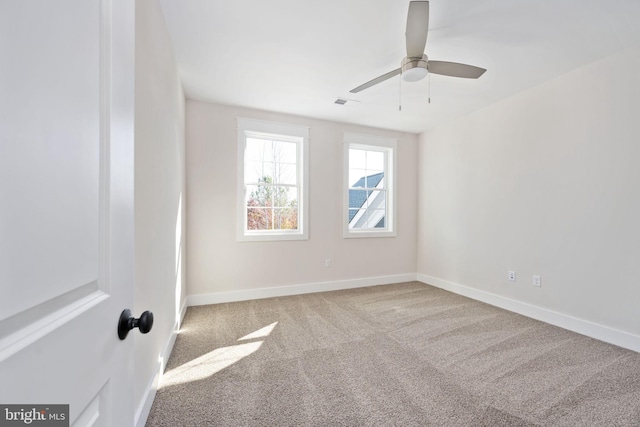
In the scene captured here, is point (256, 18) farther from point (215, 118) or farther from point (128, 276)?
point (128, 276)

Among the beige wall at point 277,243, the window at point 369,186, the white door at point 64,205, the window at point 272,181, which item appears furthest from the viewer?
the window at point 369,186

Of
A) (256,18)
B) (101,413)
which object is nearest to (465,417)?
(101,413)

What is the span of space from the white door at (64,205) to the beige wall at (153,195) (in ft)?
2.91

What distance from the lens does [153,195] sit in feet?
5.78

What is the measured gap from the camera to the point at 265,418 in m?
1.61

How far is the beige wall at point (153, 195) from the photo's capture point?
1.47m

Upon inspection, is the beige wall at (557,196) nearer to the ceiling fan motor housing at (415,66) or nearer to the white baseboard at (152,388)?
the ceiling fan motor housing at (415,66)

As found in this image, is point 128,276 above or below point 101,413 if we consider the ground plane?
above

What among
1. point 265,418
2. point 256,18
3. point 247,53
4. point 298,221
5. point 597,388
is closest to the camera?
point 265,418

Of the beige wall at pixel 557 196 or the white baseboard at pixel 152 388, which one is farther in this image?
Answer: the beige wall at pixel 557 196

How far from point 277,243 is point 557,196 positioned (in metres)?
3.37

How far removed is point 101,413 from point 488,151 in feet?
14.2

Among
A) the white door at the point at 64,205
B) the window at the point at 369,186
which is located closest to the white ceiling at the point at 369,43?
the window at the point at 369,186

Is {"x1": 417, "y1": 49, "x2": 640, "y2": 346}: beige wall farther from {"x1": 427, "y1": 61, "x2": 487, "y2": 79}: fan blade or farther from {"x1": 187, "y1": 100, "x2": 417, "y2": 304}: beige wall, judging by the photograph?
{"x1": 427, "y1": 61, "x2": 487, "y2": 79}: fan blade
